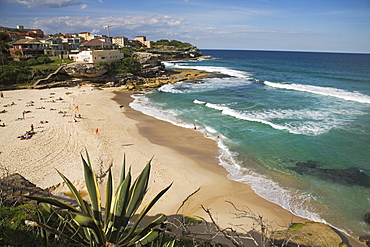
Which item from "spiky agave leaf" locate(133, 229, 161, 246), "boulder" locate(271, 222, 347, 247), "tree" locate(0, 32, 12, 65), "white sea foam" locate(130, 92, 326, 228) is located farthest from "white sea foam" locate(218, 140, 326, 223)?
"tree" locate(0, 32, 12, 65)

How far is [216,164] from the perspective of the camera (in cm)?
1427

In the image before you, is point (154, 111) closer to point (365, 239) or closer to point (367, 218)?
point (367, 218)

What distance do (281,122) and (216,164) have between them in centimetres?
1016

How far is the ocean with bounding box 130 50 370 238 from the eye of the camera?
36.3 ft

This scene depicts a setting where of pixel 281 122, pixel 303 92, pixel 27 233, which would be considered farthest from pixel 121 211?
pixel 303 92

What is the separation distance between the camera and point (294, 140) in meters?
17.5

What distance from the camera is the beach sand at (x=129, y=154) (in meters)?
10.6

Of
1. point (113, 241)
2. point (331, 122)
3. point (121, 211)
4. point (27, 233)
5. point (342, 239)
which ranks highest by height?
Result: point (121, 211)

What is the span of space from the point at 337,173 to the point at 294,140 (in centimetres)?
458

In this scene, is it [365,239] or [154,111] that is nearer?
[365,239]

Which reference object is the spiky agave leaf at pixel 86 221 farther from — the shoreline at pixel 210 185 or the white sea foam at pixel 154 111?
the white sea foam at pixel 154 111

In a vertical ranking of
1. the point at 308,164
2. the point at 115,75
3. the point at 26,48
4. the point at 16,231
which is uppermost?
the point at 26,48

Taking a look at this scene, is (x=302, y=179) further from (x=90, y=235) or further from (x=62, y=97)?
(x=62, y=97)

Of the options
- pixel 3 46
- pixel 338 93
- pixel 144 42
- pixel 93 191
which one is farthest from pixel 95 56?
pixel 144 42
